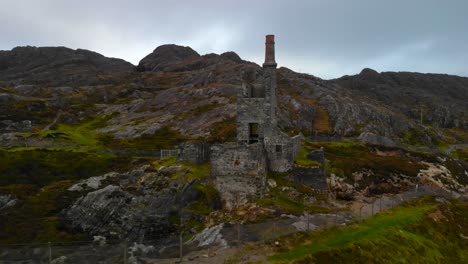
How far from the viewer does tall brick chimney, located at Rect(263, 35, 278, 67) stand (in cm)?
3800

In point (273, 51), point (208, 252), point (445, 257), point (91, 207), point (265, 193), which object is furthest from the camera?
point (273, 51)

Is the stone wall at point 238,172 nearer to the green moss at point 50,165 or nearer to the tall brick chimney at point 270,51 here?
the tall brick chimney at point 270,51

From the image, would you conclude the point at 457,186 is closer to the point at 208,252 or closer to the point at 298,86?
the point at 208,252

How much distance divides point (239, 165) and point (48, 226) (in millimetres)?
18555

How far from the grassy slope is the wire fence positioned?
0.96 metres

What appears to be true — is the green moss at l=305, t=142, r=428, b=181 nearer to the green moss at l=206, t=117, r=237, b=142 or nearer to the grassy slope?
the grassy slope

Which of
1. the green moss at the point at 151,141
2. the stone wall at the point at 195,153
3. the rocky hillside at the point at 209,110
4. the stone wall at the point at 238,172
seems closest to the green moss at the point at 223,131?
the rocky hillside at the point at 209,110

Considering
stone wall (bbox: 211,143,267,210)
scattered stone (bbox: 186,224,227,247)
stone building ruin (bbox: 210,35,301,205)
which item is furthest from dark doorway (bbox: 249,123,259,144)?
scattered stone (bbox: 186,224,227,247)

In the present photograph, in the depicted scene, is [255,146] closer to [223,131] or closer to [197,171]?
[197,171]

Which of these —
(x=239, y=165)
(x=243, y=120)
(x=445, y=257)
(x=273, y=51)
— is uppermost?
(x=273, y=51)

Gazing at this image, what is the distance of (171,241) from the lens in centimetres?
2030

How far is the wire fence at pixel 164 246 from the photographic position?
57.0 feet

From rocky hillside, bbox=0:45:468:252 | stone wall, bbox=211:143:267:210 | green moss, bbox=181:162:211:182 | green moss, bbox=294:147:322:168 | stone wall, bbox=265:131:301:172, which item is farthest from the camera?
green moss, bbox=294:147:322:168

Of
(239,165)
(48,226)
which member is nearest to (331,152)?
(239,165)
